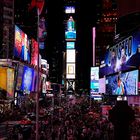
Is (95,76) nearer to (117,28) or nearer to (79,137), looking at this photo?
(117,28)

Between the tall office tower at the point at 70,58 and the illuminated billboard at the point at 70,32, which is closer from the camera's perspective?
the tall office tower at the point at 70,58

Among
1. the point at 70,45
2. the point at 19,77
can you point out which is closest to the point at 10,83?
the point at 19,77

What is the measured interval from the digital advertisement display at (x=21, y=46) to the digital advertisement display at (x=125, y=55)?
14330 millimetres

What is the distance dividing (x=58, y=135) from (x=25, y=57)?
183ft

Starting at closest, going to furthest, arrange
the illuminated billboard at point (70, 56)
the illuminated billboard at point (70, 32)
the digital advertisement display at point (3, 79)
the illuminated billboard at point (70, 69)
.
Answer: the digital advertisement display at point (3, 79)
the illuminated billboard at point (70, 69)
the illuminated billboard at point (70, 56)
the illuminated billboard at point (70, 32)

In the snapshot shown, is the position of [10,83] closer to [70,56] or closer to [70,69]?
[70,69]

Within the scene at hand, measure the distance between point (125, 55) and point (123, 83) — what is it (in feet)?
10.5

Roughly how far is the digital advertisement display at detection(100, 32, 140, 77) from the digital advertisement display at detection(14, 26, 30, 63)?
14330 mm

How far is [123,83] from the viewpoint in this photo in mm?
51188

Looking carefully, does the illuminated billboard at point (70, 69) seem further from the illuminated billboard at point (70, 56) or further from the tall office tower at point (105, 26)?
the tall office tower at point (105, 26)

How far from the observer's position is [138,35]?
44.6 m

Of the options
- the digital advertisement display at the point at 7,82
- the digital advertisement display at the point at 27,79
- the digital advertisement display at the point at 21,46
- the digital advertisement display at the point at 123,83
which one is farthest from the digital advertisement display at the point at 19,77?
the digital advertisement display at the point at 123,83

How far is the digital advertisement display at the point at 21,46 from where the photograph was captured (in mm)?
68562

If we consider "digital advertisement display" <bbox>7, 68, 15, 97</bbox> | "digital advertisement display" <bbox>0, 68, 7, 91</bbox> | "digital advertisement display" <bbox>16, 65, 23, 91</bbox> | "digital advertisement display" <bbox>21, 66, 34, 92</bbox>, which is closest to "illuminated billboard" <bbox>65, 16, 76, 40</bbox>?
"digital advertisement display" <bbox>21, 66, 34, 92</bbox>
